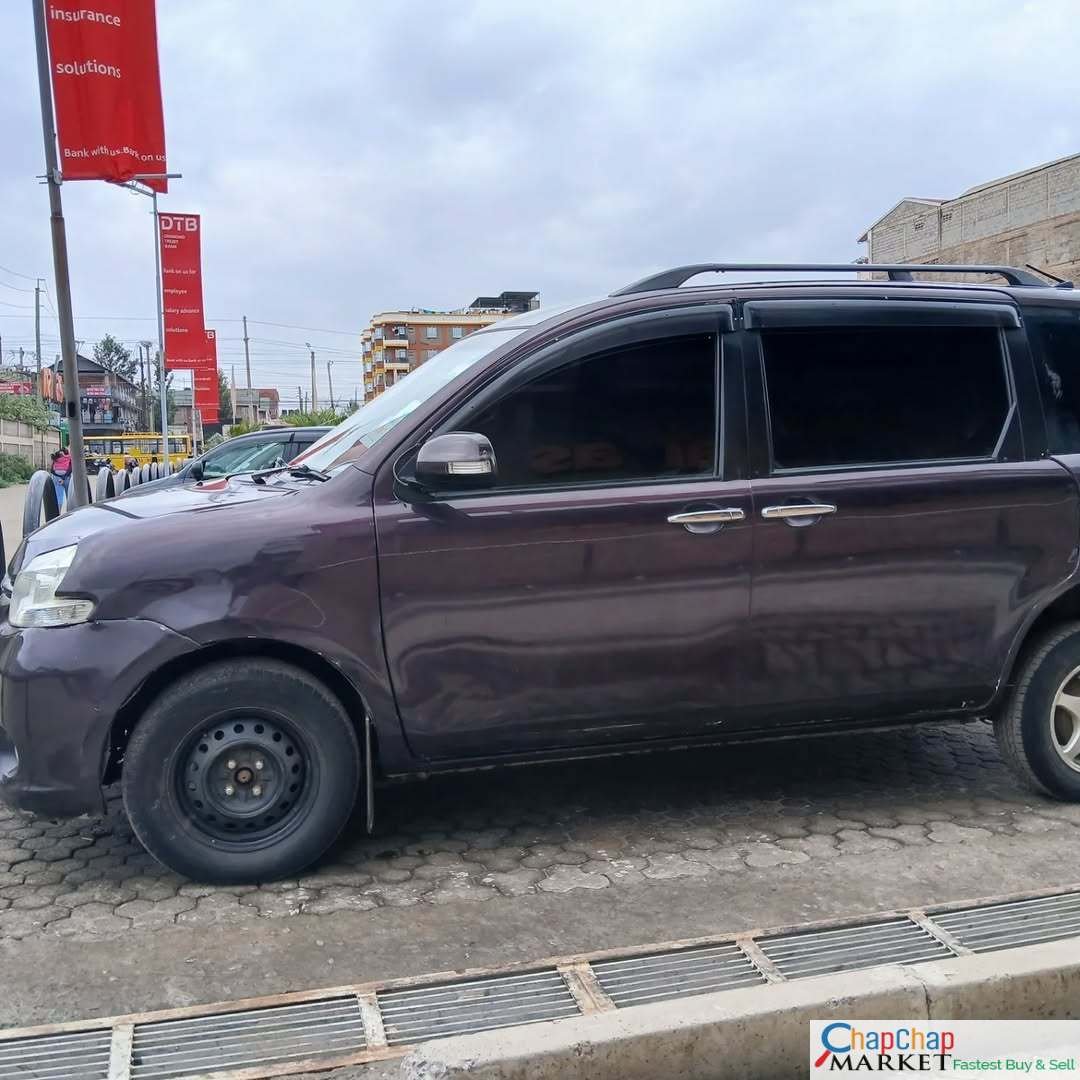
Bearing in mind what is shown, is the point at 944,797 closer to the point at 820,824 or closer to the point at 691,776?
the point at 820,824

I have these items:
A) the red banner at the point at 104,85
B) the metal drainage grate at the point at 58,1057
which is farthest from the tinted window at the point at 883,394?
the red banner at the point at 104,85

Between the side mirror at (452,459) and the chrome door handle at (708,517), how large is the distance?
633 mm

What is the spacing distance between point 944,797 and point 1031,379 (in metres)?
1.64

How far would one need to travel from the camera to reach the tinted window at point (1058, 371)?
4.18m

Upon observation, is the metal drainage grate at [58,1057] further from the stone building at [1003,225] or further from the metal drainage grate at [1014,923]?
the stone building at [1003,225]

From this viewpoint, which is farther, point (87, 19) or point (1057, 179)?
point (1057, 179)

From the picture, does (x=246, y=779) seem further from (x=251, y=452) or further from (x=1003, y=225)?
(x=1003, y=225)

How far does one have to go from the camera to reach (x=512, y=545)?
3582 millimetres

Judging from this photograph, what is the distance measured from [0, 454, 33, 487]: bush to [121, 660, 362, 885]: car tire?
1925 inches

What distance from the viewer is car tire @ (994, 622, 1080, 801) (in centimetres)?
411

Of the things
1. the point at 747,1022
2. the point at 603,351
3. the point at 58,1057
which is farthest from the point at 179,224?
the point at 747,1022

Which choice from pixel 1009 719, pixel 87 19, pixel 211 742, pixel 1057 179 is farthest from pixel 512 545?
pixel 1057 179

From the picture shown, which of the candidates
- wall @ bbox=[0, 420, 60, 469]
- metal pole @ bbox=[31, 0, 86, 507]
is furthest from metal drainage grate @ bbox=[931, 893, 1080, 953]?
wall @ bbox=[0, 420, 60, 469]

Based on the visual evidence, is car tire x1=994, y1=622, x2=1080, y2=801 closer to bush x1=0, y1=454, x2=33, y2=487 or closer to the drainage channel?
the drainage channel
